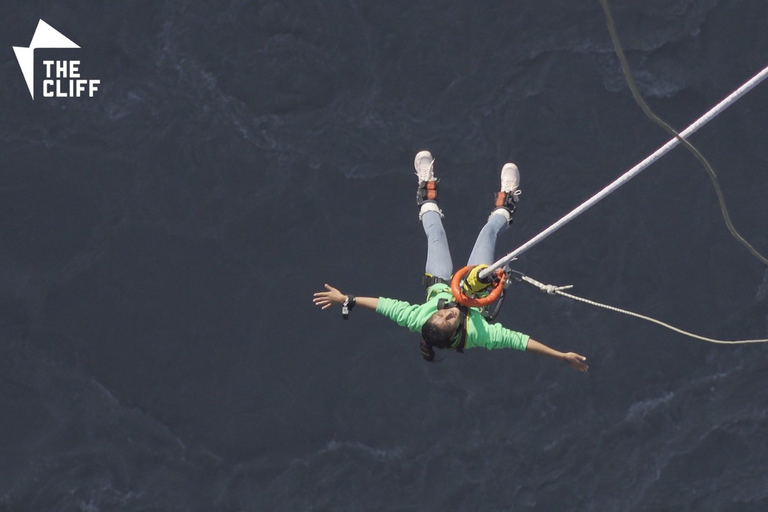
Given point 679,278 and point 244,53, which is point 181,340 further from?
point 679,278

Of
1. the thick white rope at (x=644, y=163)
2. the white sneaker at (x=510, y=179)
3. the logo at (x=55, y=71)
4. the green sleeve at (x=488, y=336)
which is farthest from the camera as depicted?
the logo at (x=55, y=71)

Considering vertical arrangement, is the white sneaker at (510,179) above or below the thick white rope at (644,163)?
above

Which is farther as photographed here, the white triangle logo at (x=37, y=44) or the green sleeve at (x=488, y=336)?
the white triangle logo at (x=37, y=44)

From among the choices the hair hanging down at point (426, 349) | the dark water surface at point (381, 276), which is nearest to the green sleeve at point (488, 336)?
the hair hanging down at point (426, 349)

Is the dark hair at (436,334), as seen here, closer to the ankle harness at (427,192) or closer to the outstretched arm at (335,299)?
the outstretched arm at (335,299)

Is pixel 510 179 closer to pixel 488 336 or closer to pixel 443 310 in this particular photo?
pixel 488 336

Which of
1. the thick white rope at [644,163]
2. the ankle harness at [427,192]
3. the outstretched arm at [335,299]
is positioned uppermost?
the ankle harness at [427,192]

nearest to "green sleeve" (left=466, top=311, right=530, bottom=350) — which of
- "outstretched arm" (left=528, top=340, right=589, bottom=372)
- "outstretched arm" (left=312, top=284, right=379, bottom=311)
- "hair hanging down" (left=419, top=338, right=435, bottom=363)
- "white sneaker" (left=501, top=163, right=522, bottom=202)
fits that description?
"outstretched arm" (left=528, top=340, right=589, bottom=372)
